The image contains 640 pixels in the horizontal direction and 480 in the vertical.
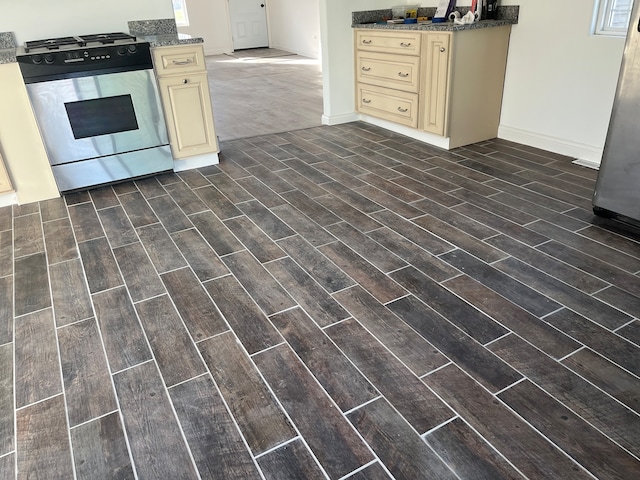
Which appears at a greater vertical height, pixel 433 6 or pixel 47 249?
pixel 433 6

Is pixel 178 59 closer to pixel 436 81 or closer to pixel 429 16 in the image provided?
pixel 436 81

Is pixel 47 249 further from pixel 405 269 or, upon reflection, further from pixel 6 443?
pixel 405 269

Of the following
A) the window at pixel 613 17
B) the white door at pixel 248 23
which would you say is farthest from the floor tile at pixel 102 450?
the white door at pixel 248 23

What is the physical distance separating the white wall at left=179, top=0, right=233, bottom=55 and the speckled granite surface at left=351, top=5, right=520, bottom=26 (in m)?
6.36

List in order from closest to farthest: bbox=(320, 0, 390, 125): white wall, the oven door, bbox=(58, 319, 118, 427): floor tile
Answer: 1. bbox=(58, 319, 118, 427): floor tile
2. the oven door
3. bbox=(320, 0, 390, 125): white wall

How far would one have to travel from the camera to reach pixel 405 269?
229 cm

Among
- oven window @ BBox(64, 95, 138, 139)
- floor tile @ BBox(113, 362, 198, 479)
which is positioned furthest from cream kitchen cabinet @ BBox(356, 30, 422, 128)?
floor tile @ BBox(113, 362, 198, 479)

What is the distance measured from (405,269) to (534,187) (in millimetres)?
1380

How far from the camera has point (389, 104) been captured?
4234mm

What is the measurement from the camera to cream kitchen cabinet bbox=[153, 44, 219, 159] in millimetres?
3320

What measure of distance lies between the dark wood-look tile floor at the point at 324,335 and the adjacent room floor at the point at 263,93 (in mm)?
1863

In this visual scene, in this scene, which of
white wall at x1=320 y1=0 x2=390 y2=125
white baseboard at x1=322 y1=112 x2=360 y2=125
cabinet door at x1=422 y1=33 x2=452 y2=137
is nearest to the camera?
cabinet door at x1=422 y1=33 x2=452 y2=137

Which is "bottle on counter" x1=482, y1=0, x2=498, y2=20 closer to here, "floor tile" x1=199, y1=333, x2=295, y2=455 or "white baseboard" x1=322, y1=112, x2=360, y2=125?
"white baseboard" x1=322, y1=112, x2=360, y2=125

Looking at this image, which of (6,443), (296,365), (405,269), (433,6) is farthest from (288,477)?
(433,6)
